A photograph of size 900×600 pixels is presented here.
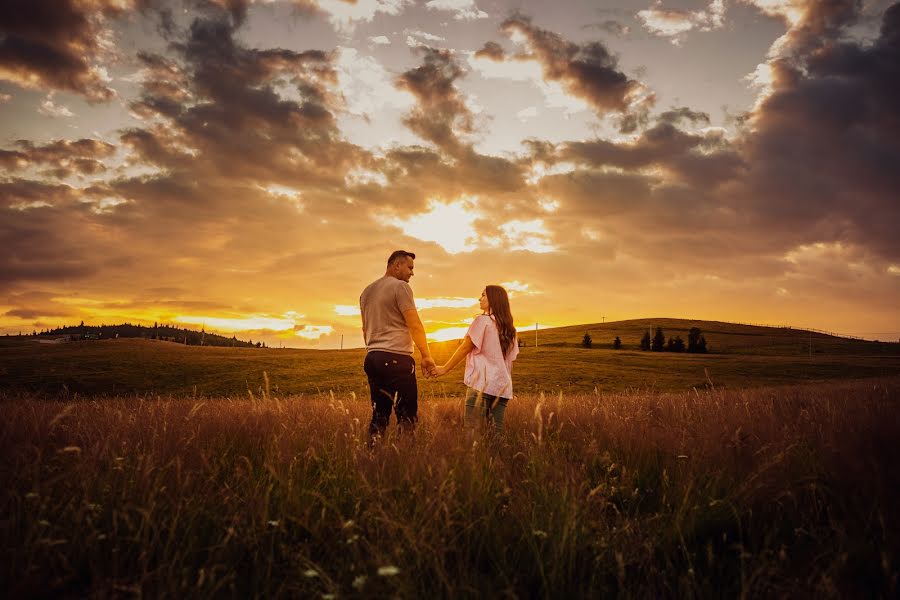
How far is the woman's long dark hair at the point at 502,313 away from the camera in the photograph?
730 cm

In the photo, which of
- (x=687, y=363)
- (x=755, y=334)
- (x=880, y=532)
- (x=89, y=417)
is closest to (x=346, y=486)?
(x=880, y=532)

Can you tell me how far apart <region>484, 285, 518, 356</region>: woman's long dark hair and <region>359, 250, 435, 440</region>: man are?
3.93 ft

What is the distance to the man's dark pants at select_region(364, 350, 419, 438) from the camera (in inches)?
255

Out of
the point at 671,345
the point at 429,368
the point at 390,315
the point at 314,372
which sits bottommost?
the point at 314,372

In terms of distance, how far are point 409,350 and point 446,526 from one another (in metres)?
4.10

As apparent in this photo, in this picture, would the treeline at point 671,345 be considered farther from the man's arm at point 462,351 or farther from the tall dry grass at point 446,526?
the tall dry grass at point 446,526

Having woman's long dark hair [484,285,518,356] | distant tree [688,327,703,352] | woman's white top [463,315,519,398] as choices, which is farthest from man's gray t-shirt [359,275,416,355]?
distant tree [688,327,703,352]

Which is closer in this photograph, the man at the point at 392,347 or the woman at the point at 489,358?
the man at the point at 392,347

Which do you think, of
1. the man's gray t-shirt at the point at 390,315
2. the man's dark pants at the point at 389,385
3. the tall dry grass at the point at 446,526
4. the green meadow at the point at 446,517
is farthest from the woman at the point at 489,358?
the tall dry grass at the point at 446,526

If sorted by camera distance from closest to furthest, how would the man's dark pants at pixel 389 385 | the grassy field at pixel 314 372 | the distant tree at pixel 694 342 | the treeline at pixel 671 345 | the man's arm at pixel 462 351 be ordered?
the man's dark pants at pixel 389 385
the man's arm at pixel 462 351
the grassy field at pixel 314 372
the treeline at pixel 671 345
the distant tree at pixel 694 342

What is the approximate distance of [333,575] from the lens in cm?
279

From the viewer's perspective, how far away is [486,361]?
23.3ft

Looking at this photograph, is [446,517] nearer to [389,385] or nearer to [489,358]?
[389,385]

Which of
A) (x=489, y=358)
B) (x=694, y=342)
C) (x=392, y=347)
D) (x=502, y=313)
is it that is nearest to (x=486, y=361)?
(x=489, y=358)
